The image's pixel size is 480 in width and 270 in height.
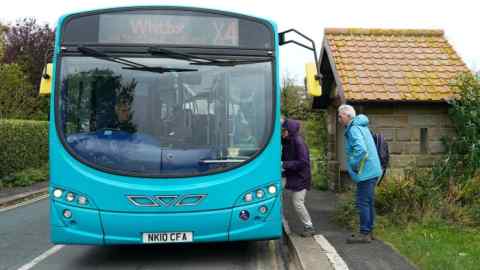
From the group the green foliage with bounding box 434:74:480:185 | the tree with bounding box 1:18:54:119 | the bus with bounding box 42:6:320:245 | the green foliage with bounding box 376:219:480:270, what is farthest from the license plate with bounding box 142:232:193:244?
the tree with bounding box 1:18:54:119

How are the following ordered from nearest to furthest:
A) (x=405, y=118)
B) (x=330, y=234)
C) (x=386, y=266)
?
(x=386, y=266) → (x=330, y=234) → (x=405, y=118)

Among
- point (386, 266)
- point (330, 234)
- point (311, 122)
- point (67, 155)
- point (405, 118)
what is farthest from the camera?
point (311, 122)

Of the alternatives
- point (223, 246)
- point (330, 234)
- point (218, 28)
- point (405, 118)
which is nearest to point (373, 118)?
point (405, 118)

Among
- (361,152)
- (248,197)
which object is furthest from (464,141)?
(248,197)

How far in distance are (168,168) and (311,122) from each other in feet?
41.7

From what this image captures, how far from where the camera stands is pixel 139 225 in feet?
21.6

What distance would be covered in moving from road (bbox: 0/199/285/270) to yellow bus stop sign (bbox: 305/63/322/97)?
7.27 ft

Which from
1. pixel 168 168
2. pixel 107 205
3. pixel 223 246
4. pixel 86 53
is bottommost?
pixel 223 246

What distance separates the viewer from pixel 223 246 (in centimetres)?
841

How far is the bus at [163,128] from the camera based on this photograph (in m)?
6.61

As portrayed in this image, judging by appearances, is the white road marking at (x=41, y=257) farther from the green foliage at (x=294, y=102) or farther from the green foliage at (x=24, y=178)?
the green foliage at (x=294, y=102)

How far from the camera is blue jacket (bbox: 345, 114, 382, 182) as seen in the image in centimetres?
738

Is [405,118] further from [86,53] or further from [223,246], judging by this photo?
[86,53]

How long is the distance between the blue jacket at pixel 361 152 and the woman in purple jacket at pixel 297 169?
0.74 meters
